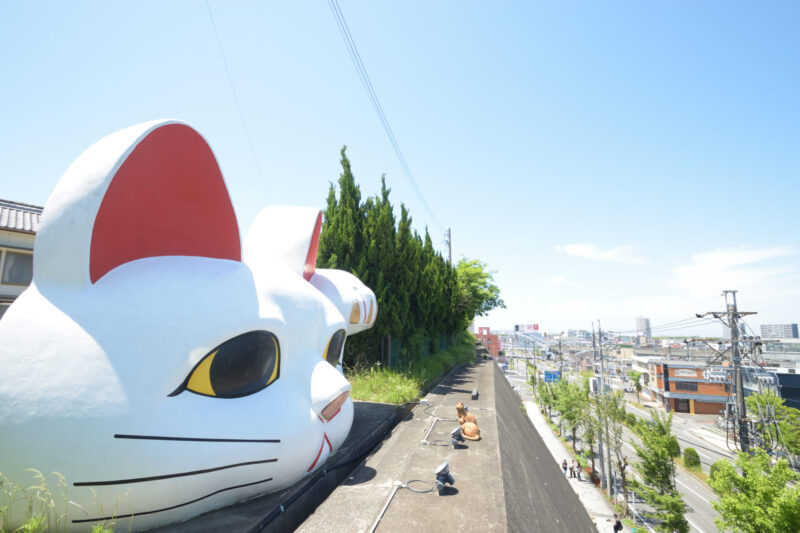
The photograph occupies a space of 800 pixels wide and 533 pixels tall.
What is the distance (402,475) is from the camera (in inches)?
183

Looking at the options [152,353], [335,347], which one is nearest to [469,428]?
[335,347]

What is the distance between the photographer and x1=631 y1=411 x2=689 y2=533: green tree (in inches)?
503

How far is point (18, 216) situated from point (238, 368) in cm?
1599

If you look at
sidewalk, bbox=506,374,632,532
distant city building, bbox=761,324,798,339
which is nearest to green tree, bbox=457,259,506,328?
sidewalk, bbox=506,374,632,532

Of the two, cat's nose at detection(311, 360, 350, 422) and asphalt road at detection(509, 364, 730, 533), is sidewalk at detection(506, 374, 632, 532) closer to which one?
asphalt road at detection(509, 364, 730, 533)

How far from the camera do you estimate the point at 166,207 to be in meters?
3.45

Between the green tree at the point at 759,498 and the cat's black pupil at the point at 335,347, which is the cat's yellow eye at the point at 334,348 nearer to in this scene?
the cat's black pupil at the point at 335,347

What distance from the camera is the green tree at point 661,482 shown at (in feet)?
41.9

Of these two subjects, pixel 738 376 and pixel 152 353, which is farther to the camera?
pixel 738 376

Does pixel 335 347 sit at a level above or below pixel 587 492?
above

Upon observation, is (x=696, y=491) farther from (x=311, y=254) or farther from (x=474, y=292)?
(x=311, y=254)

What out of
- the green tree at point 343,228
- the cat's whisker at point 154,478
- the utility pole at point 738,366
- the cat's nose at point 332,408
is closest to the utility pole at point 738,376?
the utility pole at point 738,366

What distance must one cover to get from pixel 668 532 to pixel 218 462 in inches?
673

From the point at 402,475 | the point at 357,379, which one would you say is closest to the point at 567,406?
the point at 357,379
